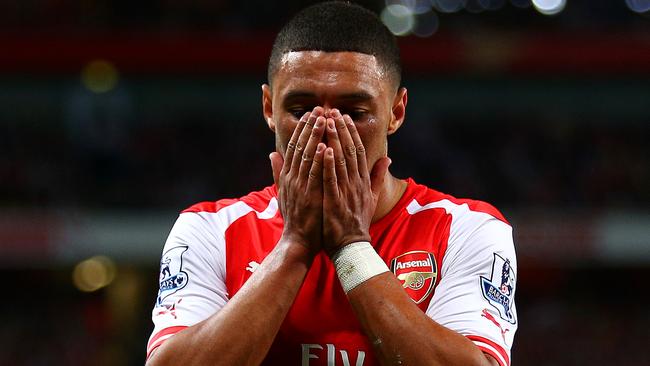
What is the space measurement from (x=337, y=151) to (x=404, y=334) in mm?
607

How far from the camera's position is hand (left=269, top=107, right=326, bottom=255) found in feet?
8.98

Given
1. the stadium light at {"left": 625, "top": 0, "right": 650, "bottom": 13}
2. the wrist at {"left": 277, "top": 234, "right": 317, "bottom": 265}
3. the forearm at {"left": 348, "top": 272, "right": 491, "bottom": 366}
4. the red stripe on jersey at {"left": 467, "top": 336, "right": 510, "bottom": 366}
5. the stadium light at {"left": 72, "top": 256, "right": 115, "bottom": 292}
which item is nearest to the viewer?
the forearm at {"left": 348, "top": 272, "right": 491, "bottom": 366}

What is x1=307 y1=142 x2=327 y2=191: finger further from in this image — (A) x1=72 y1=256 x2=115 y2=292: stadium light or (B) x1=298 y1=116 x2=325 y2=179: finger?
(A) x1=72 y1=256 x2=115 y2=292: stadium light

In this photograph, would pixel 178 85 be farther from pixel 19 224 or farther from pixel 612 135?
pixel 612 135

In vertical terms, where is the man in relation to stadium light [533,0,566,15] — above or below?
below

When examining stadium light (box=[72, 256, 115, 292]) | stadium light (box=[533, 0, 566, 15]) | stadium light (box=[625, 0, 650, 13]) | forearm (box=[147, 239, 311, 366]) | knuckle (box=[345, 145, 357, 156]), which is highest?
stadium light (box=[533, 0, 566, 15])

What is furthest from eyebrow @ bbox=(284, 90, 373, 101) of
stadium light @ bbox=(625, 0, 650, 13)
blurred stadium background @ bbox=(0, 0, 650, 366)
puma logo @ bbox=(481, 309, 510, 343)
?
stadium light @ bbox=(625, 0, 650, 13)

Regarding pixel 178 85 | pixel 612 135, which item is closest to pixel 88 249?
pixel 178 85

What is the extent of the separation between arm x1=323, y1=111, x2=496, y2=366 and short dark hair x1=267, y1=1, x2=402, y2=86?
0.29 m

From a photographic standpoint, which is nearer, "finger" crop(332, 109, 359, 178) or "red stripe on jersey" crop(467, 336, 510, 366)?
"red stripe on jersey" crop(467, 336, 510, 366)

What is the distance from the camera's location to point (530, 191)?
46.8 feet

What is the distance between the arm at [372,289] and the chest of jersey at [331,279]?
0.14 m

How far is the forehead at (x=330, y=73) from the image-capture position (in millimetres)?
2809

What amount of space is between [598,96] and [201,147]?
26.5 ft
